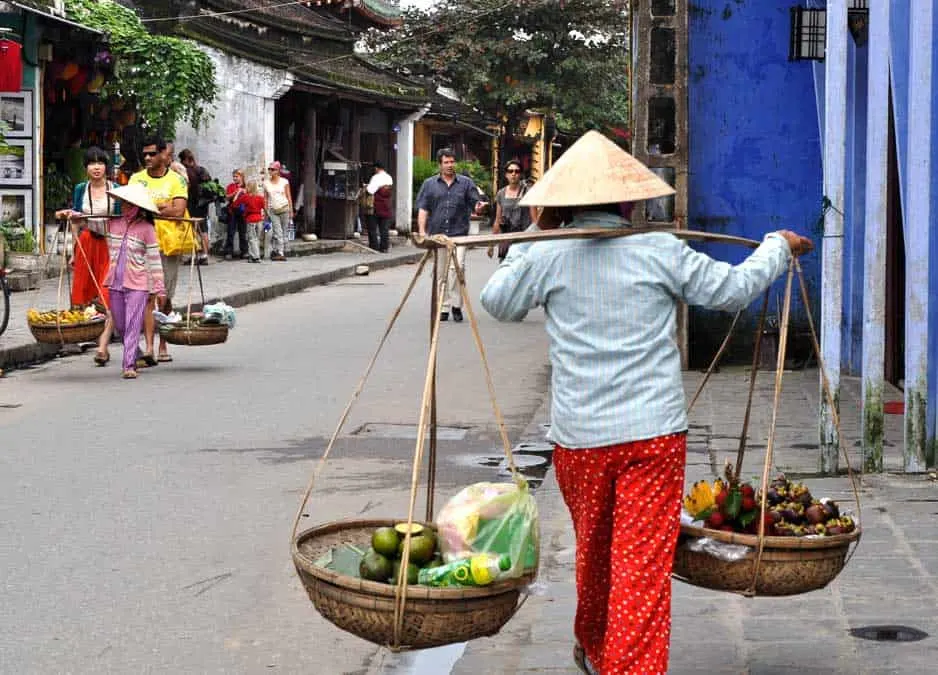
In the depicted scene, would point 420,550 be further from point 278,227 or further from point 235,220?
point 278,227

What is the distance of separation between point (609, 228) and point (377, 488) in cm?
414

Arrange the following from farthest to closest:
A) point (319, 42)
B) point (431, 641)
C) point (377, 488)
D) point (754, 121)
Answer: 1. point (319, 42)
2. point (754, 121)
3. point (377, 488)
4. point (431, 641)

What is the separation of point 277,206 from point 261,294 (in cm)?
677

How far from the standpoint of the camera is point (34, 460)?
8.95m

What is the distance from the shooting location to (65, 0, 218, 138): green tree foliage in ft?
74.4

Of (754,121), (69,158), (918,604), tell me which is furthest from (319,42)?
(918,604)

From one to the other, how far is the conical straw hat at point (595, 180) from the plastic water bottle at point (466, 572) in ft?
3.30

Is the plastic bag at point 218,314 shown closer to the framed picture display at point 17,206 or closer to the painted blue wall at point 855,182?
the painted blue wall at point 855,182

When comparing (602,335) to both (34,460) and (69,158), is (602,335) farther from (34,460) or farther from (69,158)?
(69,158)

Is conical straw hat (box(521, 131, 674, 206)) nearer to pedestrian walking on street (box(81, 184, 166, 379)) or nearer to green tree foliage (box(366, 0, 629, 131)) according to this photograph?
pedestrian walking on street (box(81, 184, 166, 379))

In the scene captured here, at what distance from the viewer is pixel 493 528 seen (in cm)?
451

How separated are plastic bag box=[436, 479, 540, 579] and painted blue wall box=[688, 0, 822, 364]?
8.93 metres

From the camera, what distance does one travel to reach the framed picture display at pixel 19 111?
21.1 m

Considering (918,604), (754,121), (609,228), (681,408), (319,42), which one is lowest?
(918,604)
